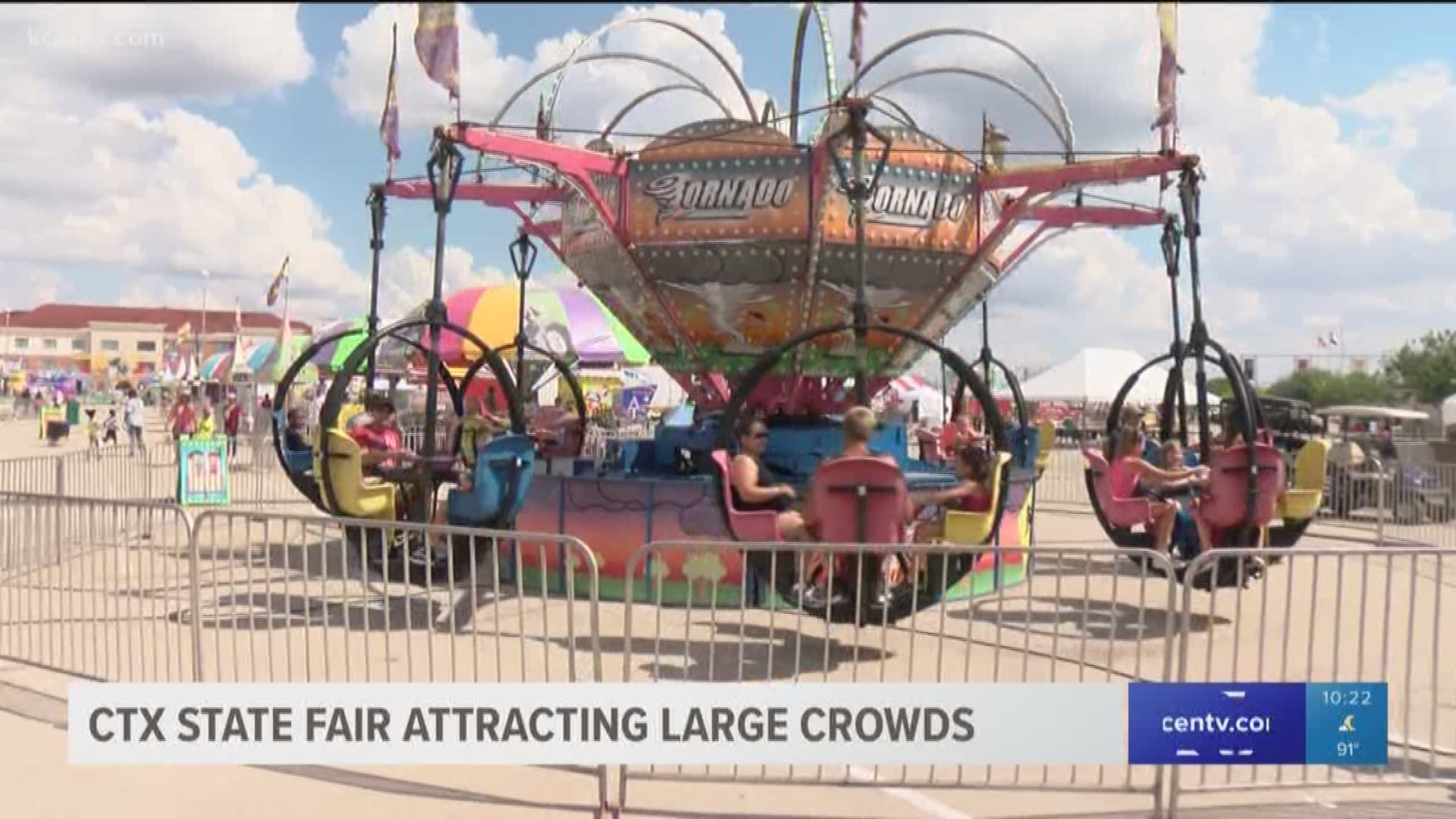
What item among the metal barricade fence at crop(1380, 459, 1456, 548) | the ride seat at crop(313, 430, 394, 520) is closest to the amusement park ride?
the ride seat at crop(313, 430, 394, 520)

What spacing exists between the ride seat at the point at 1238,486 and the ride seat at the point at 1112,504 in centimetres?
51

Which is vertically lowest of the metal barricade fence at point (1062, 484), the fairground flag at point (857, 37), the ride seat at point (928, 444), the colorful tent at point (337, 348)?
the metal barricade fence at point (1062, 484)

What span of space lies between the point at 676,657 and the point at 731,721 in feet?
7.11

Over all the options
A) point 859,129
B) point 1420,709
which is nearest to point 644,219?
point 859,129

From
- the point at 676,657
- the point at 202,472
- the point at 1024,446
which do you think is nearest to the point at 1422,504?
the point at 1024,446

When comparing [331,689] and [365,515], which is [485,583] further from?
[331,689]

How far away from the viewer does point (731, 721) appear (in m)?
3.86

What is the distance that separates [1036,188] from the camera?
850cm

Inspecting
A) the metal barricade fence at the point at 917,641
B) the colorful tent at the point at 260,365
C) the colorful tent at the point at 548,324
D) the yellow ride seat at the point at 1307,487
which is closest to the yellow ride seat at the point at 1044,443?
the metal barricade fence at the point at 917,641

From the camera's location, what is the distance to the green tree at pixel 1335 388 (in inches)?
1994

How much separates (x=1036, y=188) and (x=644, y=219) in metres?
3.06

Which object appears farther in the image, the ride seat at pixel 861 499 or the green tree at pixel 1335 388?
the green tree at pixel 1335 388

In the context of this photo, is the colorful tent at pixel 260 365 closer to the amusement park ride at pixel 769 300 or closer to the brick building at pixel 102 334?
the amusement park ride at pixel 769 300

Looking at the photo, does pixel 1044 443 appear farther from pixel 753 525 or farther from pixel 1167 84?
pixel 753 525
